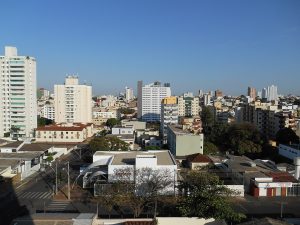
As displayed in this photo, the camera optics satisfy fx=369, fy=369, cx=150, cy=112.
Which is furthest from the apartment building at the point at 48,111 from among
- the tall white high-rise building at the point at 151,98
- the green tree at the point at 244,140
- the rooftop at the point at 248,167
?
the rooftop at the point at 248,167

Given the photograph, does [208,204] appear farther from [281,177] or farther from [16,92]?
[16,92]

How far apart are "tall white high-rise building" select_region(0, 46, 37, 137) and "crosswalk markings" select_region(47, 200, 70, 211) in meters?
33.9

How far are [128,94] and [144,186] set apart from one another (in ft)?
466

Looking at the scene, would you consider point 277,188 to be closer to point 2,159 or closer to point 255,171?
point 255,171

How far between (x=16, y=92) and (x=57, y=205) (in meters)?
35.3

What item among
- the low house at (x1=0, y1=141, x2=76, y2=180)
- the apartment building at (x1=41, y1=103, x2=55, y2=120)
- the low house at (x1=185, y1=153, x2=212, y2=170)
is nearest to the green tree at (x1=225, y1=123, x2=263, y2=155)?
the low house at (x1=185, y1=153, x2=212, y2=170)

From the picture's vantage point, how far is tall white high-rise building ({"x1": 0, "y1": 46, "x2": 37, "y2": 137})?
53.2 meters

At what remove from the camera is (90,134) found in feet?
197

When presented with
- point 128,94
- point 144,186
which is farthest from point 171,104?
point 128,94

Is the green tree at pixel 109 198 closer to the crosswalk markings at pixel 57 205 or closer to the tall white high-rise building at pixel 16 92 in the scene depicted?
the crosswalk markings at pixel 57 205

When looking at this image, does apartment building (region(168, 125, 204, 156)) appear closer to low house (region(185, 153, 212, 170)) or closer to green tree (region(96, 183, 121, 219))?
low house (region(185, 153, 212, 170))

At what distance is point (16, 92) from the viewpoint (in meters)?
53.6

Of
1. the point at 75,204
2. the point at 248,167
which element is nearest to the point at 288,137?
the point at 248,167

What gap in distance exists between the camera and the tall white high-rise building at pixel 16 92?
53.2 m
